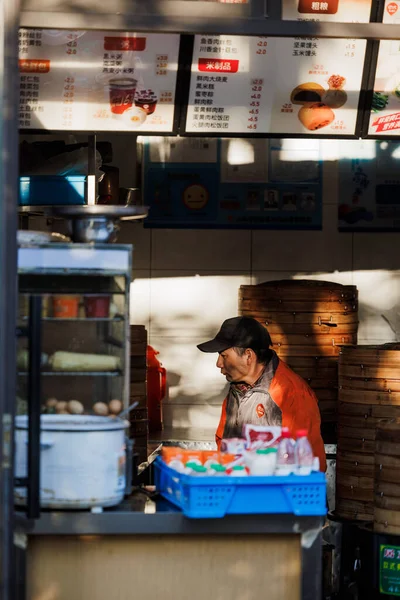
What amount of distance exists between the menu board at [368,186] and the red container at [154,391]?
226 cm

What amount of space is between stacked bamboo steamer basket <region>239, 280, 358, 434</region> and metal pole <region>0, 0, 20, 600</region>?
4.34 meters

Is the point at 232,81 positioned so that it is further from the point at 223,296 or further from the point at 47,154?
the point at 223,296

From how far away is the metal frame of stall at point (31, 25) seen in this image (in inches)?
166

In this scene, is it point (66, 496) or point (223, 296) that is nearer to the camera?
point (66, 496)

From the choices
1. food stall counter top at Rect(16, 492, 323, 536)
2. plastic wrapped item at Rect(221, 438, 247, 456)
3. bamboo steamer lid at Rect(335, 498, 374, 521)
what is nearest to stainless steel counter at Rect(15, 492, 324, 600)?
food stall counter top at Rect(16, 492, 323, 536)

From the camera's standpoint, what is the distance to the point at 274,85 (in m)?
7.03

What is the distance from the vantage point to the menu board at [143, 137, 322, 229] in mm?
9922

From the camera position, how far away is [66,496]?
4461 millimetres

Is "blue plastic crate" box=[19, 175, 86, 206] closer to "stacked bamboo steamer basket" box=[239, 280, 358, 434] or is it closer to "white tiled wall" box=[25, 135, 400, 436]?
"stacked bamboo steamer basket" box=[239, 280, 358, 434]

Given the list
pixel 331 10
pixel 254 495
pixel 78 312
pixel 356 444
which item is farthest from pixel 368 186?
pixel 254 495

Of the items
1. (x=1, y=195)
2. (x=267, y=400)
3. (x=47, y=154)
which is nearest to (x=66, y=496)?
(x=1, y=195)

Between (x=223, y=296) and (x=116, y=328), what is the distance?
17.7 feet

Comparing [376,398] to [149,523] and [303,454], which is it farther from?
[149,523]

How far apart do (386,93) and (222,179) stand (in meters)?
3.05
